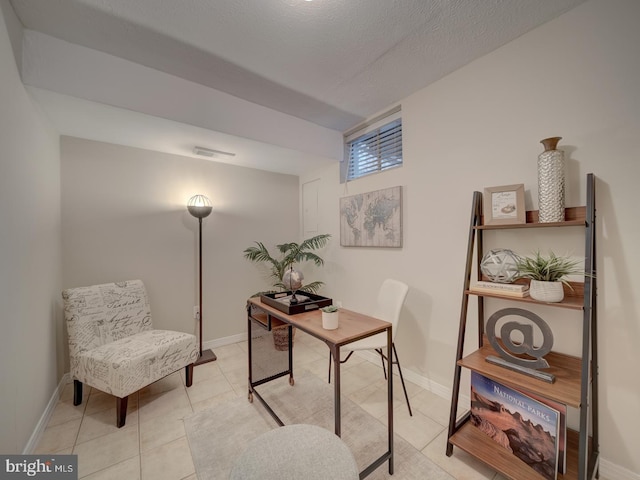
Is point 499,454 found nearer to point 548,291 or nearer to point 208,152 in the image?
point 548,291

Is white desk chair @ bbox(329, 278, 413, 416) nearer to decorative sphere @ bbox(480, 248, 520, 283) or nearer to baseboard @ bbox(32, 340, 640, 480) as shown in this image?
baseboard @ bbox(32, 340, 640, 480)

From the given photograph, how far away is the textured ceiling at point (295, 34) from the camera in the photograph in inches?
57.4

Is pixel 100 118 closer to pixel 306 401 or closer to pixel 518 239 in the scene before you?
pixel 306 401

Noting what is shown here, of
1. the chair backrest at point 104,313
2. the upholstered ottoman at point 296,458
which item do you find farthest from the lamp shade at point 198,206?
the upholstered ottoman at point 296,458

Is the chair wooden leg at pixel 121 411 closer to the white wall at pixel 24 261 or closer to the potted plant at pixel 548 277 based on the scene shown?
the white wall at pixel 24 261

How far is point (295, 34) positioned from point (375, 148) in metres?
1.38

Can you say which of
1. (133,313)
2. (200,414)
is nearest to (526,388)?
(200,414)

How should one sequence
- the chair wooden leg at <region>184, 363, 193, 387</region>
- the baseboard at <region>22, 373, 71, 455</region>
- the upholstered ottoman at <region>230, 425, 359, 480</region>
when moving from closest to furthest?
the upholstered ottoman at <region>230, 425, 359, 480</region> < the baseboard at <region>22, 373, 71, 455</region> < the chair wooden leg at <region>184, 363, 193, 387</region>

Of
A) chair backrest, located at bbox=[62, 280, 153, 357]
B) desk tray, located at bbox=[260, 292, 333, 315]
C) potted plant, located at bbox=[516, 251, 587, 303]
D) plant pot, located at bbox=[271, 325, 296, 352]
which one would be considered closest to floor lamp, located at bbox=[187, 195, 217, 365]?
chair backrest, located at bbox=[62, 280, 153, 357]

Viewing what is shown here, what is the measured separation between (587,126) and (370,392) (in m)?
2.42

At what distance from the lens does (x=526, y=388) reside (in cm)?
126

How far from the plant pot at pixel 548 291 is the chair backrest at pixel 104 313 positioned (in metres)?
3.14

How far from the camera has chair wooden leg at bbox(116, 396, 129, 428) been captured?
1.77 meters

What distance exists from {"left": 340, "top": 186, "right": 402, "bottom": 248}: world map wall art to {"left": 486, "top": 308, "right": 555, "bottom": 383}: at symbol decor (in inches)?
43.7
